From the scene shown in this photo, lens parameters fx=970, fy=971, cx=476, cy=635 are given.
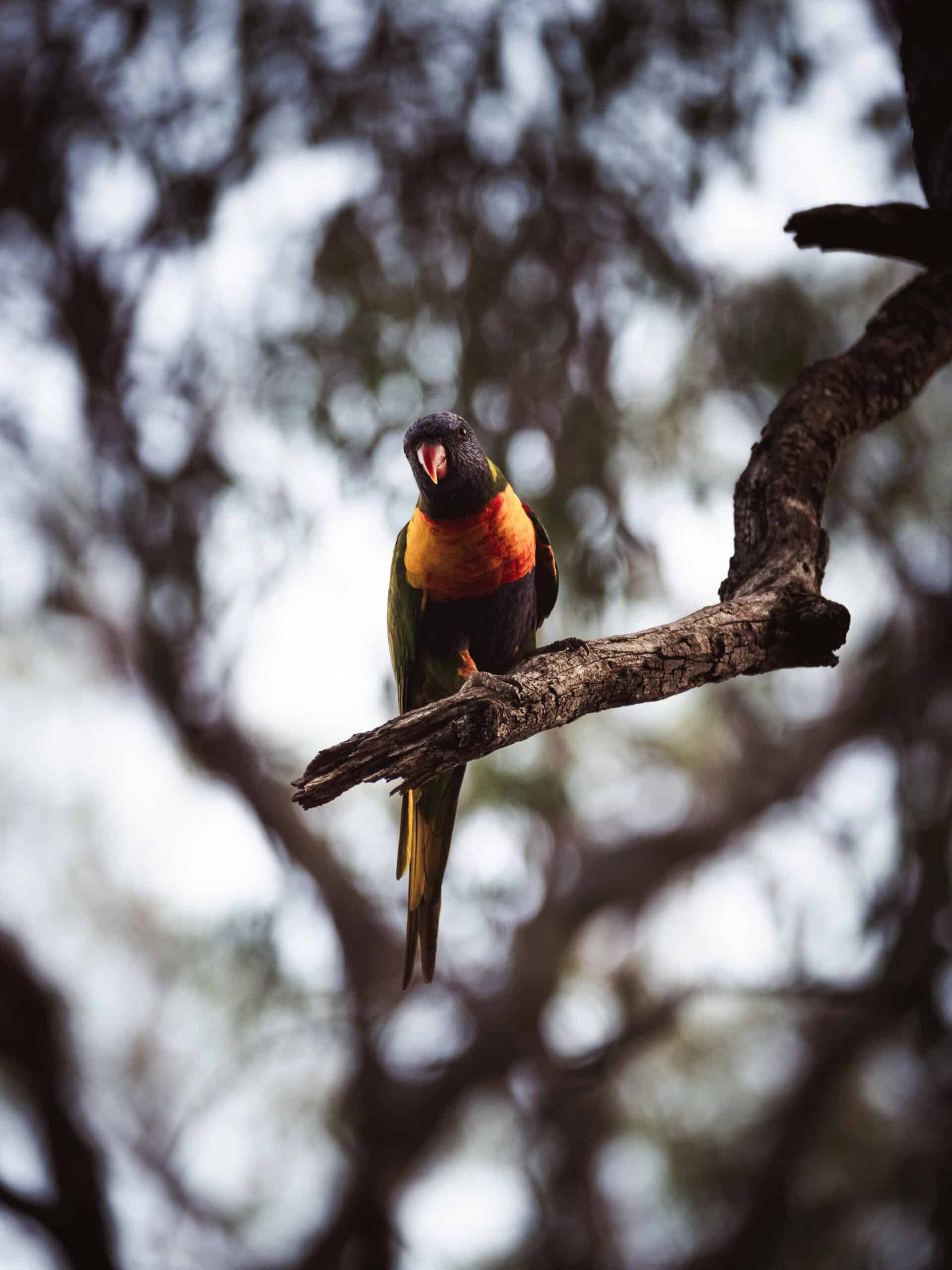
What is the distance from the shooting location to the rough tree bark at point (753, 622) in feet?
4.42

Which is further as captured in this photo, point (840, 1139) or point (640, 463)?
point (840, 1139)

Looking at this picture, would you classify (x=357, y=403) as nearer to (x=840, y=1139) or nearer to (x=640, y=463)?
(x=640, y=463)

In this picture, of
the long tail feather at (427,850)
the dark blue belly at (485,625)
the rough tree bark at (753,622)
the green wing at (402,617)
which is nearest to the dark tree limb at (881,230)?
the rough tree bark at (753,622)

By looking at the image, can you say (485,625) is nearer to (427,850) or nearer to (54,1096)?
(427,850)

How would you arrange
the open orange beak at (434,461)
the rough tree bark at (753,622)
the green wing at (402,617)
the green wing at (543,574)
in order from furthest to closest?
the green wing at (543,574)
the green wing at (402,617)
the open orange beak at (434,461)
the rough tree bark at (753,622)

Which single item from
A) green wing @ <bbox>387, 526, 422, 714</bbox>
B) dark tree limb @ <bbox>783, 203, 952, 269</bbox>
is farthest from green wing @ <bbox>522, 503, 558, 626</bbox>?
dark tree limb @ <bbox>783, 203, 952, 269</bbox>

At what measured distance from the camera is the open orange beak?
6.31 ft

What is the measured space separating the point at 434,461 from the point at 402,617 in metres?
0.47

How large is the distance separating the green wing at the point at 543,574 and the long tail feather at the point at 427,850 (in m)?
0.53

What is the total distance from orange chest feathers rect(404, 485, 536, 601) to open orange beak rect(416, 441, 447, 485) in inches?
5.5

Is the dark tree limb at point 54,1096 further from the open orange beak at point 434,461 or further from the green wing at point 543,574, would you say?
the open orange beak at point 434,461

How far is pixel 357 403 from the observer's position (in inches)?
156

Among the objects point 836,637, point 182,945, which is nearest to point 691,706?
point 182,945

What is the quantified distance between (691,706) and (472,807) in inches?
61.9
